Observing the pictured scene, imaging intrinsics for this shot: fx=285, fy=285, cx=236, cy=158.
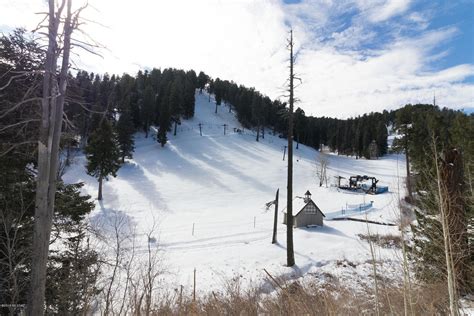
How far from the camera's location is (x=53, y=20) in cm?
525

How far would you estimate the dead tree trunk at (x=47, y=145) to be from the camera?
5.33 meters

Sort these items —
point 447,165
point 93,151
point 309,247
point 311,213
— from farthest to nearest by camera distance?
point 93,151, point 311,213, point 309,247, point 447,165

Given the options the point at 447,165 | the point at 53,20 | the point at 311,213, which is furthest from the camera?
the point at 311,213

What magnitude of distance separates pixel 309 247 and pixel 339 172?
45187mm

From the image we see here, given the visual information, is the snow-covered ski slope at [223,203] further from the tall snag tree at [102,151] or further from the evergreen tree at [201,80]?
the evergreen tree at [201,80]

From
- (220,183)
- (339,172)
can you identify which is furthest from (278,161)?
(220,183)

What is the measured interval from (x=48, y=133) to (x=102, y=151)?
2966 centimetres

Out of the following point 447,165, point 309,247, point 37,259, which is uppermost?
point 447,165

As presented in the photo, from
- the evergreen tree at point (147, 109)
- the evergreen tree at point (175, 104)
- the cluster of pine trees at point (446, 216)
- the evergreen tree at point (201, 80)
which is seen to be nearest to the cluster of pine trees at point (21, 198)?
the cluster of pine trees at point (446, 216)

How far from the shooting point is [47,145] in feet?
18.2

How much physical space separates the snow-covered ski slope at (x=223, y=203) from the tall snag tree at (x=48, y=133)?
581 cm

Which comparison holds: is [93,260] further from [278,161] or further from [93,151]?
[278,161]

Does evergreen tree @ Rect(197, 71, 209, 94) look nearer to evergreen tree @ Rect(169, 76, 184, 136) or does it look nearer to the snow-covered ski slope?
the snow-covered ski slope

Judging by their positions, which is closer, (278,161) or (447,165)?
(447,165)
